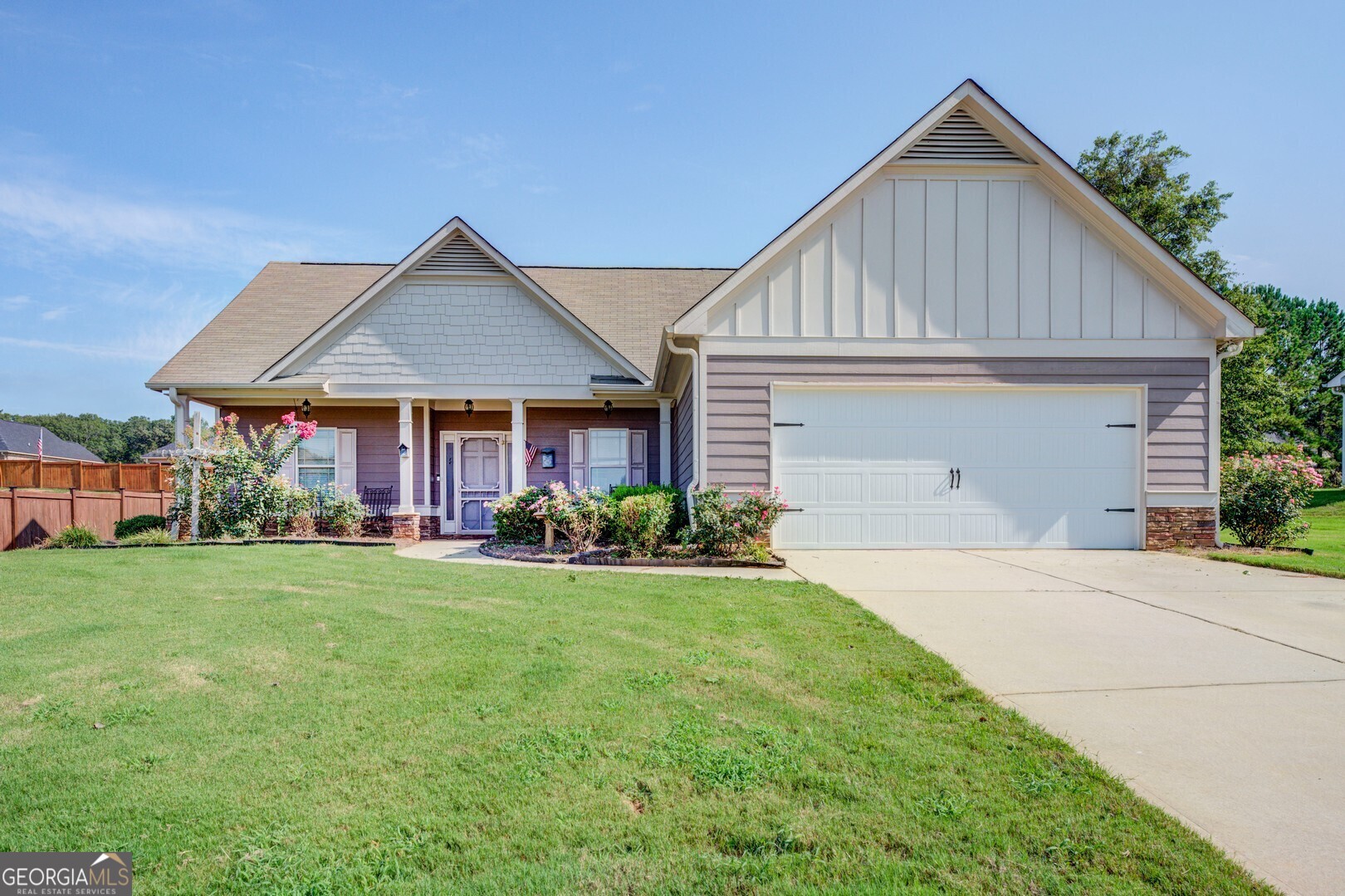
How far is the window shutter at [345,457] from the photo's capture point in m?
14.5

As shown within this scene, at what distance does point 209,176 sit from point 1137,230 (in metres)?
16.0

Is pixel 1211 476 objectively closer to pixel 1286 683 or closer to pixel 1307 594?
pixel 1307 594

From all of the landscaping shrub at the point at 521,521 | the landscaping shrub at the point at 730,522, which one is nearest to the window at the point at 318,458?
the landscaping shrub at the point at 521,521

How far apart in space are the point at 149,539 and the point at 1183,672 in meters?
13.4

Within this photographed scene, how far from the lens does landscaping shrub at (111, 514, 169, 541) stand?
508 inches

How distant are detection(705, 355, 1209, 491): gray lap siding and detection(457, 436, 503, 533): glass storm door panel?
6418 millimetres

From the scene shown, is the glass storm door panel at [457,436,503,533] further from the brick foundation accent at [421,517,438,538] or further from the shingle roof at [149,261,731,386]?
the shingle roof at [149,261,731,386]

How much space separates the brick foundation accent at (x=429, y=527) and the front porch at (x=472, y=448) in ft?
0.06

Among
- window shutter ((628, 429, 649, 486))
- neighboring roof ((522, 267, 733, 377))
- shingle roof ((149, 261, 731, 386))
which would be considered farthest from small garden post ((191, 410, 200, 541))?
window shutter ((628, 429, 649, 486))

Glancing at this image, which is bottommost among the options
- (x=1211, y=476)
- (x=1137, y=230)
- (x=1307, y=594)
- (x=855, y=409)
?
(x=1307, y=594)

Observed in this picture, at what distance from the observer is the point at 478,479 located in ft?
49.6

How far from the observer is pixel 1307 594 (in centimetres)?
688

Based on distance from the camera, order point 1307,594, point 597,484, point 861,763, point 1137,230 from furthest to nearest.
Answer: point 597,484 < point 1137,230 < point 1307,594 < point 861,763

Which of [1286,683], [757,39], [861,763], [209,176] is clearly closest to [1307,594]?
[1286,683]
